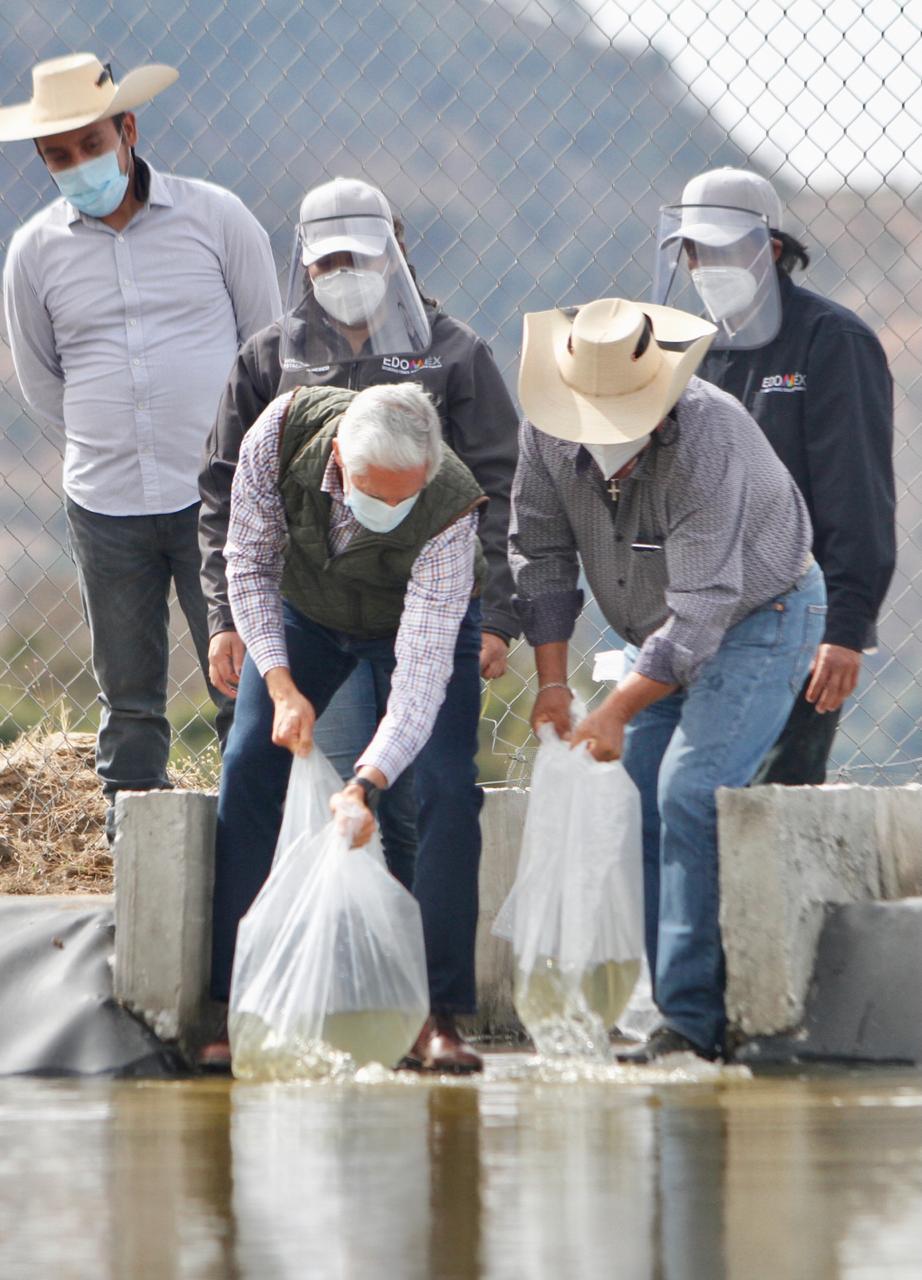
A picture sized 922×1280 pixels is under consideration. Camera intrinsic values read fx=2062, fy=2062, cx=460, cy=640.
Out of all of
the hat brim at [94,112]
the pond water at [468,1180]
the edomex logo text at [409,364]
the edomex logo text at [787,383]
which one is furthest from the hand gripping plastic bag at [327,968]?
the hat brim at [94,112]

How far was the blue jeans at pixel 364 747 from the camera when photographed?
402 cm

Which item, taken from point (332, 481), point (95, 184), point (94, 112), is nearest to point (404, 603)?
point (332, 481)

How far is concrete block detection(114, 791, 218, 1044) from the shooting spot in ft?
13.1

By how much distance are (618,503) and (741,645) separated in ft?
1.14

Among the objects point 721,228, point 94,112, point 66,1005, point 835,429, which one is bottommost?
point 66,1005

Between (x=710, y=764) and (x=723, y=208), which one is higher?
(x=723, y=208)

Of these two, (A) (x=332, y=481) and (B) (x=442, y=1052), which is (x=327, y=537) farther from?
(B) (x=442, y=1052)

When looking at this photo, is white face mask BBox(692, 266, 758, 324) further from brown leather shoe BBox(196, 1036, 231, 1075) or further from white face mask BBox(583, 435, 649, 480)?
brown leather shoe BBox(196, 1036, 231, 1075)

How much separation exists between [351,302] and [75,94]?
93 centimetres

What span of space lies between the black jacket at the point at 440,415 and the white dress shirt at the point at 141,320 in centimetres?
38

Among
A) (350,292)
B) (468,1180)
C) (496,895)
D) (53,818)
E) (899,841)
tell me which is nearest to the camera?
(468,1180)

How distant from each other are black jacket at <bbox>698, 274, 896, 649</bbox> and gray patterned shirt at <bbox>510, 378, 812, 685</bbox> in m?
0.19

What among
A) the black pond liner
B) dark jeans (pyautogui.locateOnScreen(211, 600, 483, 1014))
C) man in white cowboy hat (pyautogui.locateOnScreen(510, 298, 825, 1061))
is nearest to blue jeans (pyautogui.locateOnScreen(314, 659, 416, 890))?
dark jeans (pyautogui.locateOnScreen(211, 600, 483, 1014))

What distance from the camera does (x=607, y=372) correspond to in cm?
370
